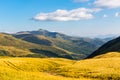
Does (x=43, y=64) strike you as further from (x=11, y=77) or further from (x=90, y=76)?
(x=11, y=77)

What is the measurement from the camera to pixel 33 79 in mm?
39719

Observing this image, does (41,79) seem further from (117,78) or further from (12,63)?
(12,63)

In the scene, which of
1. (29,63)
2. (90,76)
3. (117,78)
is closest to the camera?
(117,78)

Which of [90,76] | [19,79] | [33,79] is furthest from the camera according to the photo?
[90,76]

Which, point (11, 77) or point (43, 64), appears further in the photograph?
point (43, 64)

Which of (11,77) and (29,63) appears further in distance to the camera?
(29,63)

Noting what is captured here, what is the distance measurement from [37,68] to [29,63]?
517 cm

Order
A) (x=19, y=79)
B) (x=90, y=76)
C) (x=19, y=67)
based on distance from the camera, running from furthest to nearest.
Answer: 1. (x=19, y=67)
2. (x=90, y=76)
3. (x=19, y=79)

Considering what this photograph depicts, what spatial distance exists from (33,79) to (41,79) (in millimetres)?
1617

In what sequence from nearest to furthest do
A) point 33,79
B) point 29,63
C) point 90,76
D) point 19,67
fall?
point 33,79 < point 90,76 < point 19,67 < point 29,63

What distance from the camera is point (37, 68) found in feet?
308

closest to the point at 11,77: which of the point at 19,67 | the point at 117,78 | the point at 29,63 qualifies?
the point at 117,78

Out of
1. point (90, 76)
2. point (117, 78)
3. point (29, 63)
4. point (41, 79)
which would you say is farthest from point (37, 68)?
point (41, 79)

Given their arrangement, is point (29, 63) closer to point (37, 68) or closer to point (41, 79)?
point (37, 68)
